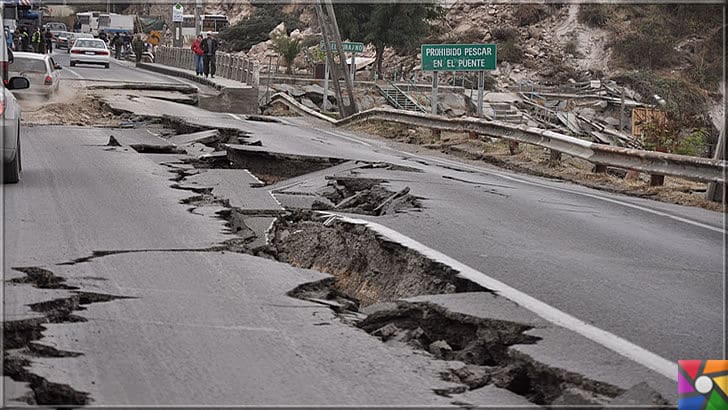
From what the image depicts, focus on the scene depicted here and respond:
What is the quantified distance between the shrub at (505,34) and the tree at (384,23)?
10.7 meters

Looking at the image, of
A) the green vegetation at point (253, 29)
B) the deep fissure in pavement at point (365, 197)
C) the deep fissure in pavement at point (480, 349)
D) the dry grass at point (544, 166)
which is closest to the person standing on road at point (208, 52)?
the dry grass at point (544, 166)

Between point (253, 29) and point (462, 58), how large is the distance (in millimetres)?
69959

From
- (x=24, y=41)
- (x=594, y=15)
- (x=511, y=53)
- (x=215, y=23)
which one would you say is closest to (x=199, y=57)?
(x=24, y=41)

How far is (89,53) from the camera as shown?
50.4 meters

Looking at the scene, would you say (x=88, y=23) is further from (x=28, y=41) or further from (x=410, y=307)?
(x=410, y=307)

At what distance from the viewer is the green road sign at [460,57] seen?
21562mm

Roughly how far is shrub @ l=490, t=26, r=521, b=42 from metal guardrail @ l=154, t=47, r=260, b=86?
25.2 m

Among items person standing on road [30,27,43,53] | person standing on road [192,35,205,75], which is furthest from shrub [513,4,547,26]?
person standing on road [192,35,205,75]

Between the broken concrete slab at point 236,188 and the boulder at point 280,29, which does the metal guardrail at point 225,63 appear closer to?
the boulder at point 280,29

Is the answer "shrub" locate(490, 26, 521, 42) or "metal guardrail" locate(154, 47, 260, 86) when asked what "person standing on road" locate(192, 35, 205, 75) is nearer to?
"metal guardrail" locate(154, 47, 260, 86)

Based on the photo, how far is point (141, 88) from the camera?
105 ft

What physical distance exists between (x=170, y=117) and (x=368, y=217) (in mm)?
12959

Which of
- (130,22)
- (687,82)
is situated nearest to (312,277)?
(687,82)

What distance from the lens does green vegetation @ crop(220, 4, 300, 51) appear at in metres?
88.4
